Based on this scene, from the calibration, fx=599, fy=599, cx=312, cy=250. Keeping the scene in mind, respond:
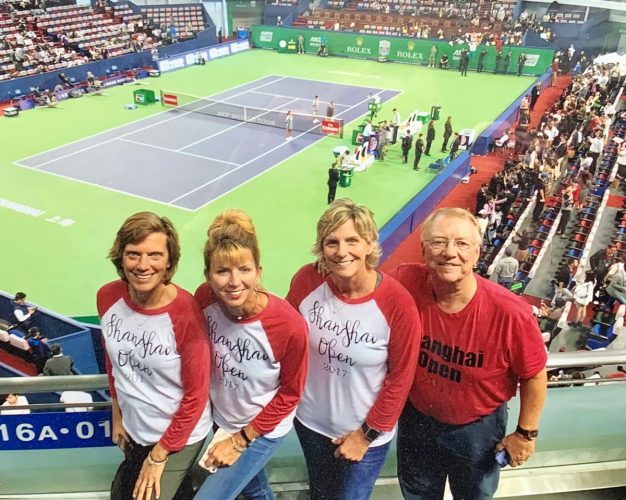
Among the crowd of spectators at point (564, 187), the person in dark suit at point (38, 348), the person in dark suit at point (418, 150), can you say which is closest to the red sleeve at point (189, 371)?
the person in dark suit at point (38, 348)

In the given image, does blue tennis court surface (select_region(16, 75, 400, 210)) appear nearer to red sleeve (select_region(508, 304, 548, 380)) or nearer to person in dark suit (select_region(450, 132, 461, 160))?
person in dark suit (select_region(450, 132, 461, 160))

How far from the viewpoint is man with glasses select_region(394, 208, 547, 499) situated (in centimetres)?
230

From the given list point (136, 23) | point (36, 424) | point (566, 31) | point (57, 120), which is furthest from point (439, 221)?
point (136, 23)

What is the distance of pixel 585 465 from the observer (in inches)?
129

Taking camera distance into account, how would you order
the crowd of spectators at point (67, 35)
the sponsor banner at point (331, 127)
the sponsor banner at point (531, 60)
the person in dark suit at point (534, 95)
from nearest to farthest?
the sponsor banner at point (331, 127), the person in dark suit at point (534, 95), the crowd of spectators at point (67, 35), the sponsor banner at point (531, 60)

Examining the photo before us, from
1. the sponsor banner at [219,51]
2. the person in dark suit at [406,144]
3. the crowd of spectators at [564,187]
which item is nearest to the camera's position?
the crowd of spectators at [564,187]

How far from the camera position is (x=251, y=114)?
20.7 metres

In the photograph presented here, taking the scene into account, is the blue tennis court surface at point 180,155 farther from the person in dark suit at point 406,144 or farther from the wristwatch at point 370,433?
the wristwatch at point 370,433

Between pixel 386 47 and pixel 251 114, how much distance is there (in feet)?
45.0

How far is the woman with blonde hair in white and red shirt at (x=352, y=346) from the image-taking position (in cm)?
230

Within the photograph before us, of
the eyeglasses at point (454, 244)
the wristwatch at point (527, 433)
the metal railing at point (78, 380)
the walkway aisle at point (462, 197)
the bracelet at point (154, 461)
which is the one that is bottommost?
the walkway aisle at point (462, 197)

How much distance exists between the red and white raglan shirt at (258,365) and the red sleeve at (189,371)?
7cm

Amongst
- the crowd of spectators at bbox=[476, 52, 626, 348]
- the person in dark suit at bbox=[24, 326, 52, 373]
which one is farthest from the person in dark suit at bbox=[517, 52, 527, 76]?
the person in dark suit at bbox=[24, 326, 52, 373]

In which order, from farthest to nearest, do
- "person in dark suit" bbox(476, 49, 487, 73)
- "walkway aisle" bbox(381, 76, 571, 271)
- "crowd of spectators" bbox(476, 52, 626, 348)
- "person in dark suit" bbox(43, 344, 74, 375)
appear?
1. "person in dark suit" bbox(476, 49, 487, 73)
2. "walkway aisle" bbox(381, 76, 571, 271)
3. "crowd of spectators" bbox(476, 52, 626, 348)
4. "person in dark suit" bbox(43, 344, 74, 375)
